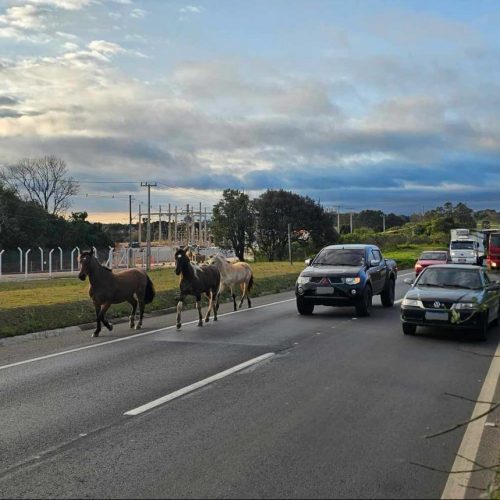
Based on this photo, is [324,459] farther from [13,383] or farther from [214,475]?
[13,383]

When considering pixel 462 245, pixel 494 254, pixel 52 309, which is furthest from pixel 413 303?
pixel 494 254

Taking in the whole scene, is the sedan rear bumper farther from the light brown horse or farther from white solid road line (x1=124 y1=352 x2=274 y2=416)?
the light brown horse

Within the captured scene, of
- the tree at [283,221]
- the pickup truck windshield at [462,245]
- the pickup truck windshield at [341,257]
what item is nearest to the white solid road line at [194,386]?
the pickup truck windshield at [341,257]

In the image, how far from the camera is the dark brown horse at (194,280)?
1404 centimetres

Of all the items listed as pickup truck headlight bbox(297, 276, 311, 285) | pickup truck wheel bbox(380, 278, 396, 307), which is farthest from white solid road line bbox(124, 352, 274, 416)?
pickup truck wheel bbox(380, 278, 396, 307)

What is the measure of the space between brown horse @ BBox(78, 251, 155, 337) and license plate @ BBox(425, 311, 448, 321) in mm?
6414

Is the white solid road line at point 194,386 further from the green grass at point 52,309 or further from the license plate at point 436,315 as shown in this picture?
the green grass at point 52,309

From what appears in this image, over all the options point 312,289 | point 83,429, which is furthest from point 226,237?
point 83,429

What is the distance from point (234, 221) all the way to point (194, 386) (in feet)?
181

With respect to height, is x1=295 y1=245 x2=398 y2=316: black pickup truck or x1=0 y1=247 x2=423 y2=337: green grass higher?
x1=295 y1=245 x2=398 y2=316: black pickup truck

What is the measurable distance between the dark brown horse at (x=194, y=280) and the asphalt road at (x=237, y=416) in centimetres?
210

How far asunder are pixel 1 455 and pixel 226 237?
191 feet

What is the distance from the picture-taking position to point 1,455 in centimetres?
566

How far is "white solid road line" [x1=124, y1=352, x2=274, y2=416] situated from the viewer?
7102 mm
